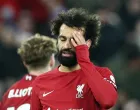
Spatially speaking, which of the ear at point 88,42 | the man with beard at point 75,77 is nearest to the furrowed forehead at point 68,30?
the man with beard at point 75,77

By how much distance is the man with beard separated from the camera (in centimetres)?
521

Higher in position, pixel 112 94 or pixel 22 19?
pixel 112 94

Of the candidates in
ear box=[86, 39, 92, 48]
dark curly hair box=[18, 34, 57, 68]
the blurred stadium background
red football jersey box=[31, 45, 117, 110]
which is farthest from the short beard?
the blurred stadium background

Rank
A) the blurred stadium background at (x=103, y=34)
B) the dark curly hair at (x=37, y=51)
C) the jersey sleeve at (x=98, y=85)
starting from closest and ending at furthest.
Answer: the jersey sleeve at (x=98, y=85)
the dark curly hair at (x=37, y=51)
the blurred stadium background at (x=103, y=34)

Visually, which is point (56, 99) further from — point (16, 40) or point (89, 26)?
point (16, 40)

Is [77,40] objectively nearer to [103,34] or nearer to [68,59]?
[68,59]

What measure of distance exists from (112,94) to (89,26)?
84 cm

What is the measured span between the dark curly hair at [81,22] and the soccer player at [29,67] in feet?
3.59

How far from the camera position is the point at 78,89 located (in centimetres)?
544

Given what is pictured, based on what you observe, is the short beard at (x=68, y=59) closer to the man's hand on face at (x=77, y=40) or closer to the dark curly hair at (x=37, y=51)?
the man's hand on face at (x=77, y=40)

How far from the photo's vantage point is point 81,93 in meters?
5.41

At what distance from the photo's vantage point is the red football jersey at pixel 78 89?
5.18 m

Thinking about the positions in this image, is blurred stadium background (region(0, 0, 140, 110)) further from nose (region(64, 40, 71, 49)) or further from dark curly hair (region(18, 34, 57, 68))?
nose (region(64, 40, 71, 49))

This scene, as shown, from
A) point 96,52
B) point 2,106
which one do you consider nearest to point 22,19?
point 96,52
